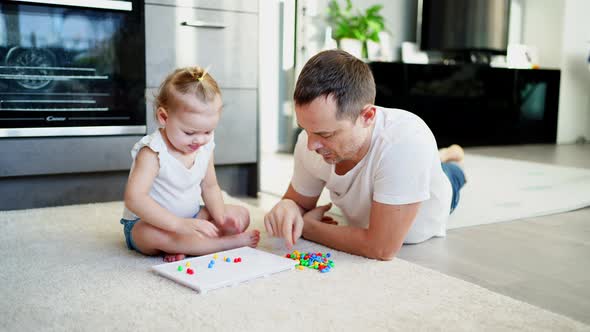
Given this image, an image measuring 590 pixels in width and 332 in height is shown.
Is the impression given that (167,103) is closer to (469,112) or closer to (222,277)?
(222,277)

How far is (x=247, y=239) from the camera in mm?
1717

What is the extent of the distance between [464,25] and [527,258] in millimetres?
4170

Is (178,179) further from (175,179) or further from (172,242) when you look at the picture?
(172,242)

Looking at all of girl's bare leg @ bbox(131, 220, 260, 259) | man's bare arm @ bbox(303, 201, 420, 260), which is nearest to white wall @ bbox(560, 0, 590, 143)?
man's bare arm @ bbox(303, 201, 420, 260)

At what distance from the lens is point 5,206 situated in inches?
93.8

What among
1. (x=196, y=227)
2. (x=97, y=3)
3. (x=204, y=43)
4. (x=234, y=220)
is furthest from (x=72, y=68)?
(x=196, y=227)

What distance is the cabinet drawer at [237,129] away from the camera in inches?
107

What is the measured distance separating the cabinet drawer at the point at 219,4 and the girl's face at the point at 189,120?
106cm

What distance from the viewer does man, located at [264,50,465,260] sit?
1.46 m

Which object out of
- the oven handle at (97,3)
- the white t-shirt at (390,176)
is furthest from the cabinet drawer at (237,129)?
the white t-shirt at (390,176)

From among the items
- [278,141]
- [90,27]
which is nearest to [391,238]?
[90,27]

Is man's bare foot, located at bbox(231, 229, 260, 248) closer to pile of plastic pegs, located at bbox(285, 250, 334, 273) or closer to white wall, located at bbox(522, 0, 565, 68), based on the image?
pile of plastic pegs, located at bbox(285, 250, 334, 273)

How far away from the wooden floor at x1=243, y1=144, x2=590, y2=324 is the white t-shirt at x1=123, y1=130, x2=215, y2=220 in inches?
25.7

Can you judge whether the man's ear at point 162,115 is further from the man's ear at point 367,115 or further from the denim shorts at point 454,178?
the denim shorts at point 454,178
